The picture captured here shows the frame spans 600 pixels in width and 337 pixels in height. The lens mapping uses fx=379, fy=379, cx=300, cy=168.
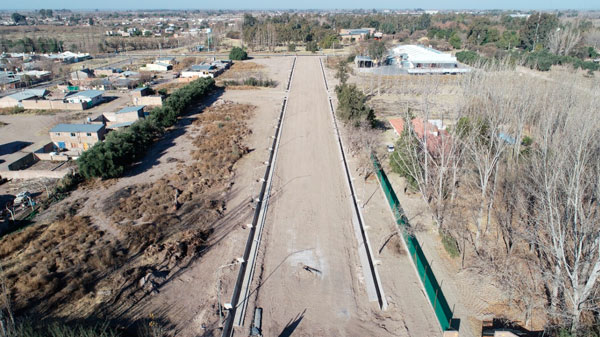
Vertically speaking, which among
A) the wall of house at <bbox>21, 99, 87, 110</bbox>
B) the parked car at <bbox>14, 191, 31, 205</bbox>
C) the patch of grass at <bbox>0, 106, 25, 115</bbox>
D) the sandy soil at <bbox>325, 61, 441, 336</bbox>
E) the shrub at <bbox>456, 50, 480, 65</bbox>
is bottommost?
the sandy soil at <bbox>325, 61, 441, 336</bbox>

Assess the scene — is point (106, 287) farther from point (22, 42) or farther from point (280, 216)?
point (22, 42)

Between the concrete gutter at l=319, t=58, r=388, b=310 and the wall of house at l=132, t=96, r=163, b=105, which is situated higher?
the wall of house at l=132, t=96, r=163, b=105

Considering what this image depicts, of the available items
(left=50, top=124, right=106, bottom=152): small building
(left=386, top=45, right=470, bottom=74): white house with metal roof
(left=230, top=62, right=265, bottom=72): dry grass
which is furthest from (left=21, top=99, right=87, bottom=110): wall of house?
(left=386, top=45, right=470, bottom=74): white house with metal roof

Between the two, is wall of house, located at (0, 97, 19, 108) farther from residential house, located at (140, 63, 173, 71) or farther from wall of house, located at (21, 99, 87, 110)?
residential house, located at (140, 63, 173, 71)

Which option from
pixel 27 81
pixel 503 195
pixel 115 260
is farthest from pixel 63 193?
pixel 27 81

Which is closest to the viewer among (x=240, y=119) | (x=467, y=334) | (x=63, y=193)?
(x=467, y=334)

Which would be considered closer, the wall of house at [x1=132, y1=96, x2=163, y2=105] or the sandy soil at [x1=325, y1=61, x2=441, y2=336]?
the sandy soil at [x1=325, y1=61, x2=441, y2=336]

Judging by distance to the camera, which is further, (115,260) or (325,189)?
(325,189)
